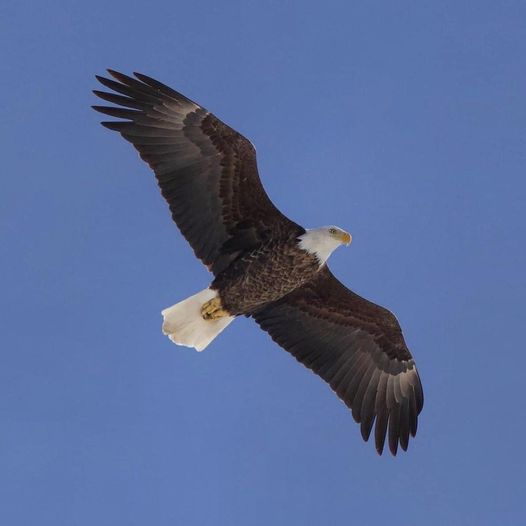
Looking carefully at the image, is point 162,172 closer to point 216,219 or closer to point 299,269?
point 216,219

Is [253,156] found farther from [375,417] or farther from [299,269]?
[375,417]

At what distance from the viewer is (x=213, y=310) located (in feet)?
57.4

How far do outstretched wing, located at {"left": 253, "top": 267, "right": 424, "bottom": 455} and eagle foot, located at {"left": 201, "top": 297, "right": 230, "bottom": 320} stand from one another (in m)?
0.83

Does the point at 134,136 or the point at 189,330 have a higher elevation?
the point at 134,136

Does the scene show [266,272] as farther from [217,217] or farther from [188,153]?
[188,153]

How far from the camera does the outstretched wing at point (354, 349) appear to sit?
18.3 metres

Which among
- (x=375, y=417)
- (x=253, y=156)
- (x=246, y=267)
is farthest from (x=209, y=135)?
(x=375, y=417)

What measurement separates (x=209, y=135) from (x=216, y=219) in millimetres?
1132

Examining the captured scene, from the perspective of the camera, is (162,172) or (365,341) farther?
(365,341)

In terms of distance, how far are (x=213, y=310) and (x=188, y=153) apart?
2.16 meters

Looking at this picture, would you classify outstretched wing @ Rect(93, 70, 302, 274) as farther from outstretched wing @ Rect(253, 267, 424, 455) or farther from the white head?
outstretched wing @ Rect(253, 267, 424, 455)

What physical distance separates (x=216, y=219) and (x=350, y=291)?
2.30 metres

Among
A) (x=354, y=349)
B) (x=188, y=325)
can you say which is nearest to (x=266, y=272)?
(x=188, y=325)

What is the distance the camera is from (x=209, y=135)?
17.0m
